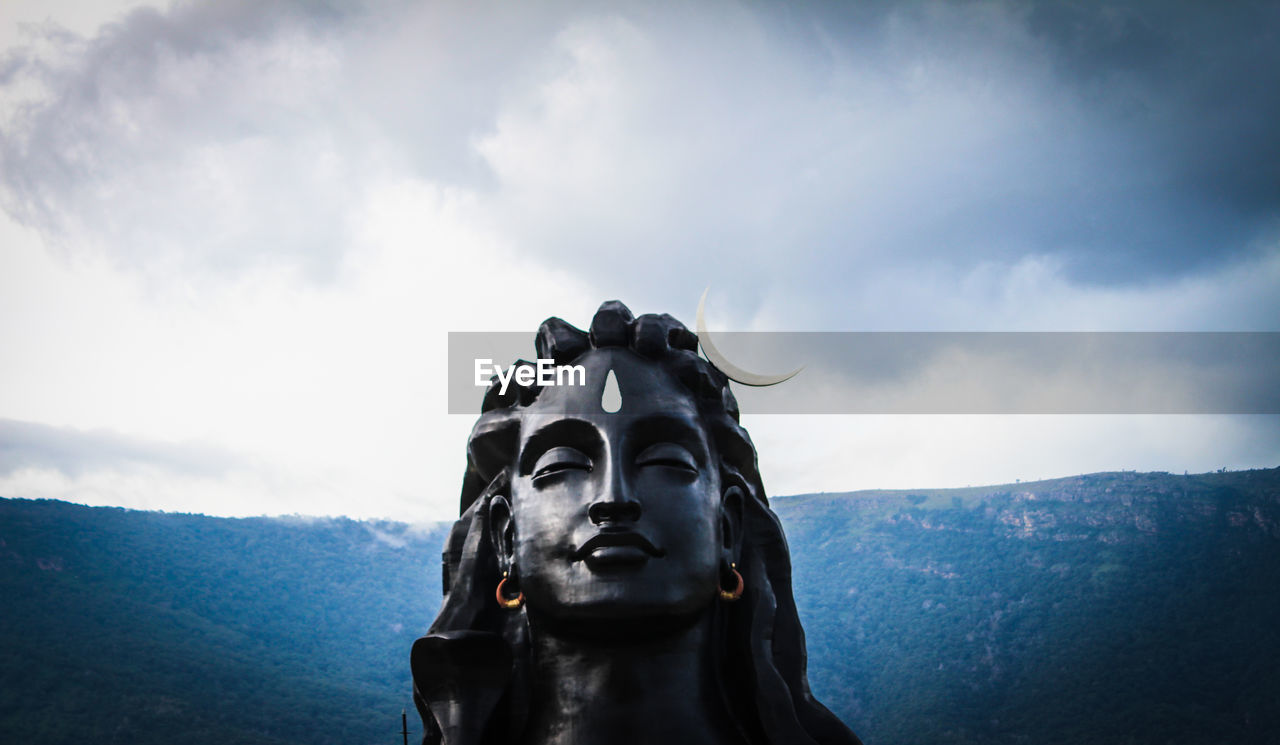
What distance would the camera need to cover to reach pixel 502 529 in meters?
7.12

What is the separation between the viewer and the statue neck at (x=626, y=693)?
6203 millimetres

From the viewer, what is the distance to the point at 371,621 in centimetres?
3469

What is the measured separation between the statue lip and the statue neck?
64 centimetres

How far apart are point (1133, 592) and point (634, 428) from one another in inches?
1162

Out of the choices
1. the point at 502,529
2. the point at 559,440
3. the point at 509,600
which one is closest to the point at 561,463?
the point at 559,440

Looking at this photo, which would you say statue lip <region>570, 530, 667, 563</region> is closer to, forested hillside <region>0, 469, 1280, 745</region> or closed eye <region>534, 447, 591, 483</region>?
closed eye <region>534, 447, 591, 483</region>

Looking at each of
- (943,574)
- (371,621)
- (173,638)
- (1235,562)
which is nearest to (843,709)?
(943,574)

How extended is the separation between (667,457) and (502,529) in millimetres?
1447

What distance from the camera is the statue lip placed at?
6168mm

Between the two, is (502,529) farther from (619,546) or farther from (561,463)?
(619,546)

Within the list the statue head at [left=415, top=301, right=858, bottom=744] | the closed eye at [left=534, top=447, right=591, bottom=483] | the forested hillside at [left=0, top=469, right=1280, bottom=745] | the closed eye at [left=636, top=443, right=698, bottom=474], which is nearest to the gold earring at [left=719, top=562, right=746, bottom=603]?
the statue head at [left=415, top=301, right=858, bottom=744]

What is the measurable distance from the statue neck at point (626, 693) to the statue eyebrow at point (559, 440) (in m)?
1.24

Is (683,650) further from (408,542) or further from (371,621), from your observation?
(408,542)

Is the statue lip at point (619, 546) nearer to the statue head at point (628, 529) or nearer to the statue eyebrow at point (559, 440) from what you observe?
the statue head at point (628, 529)
